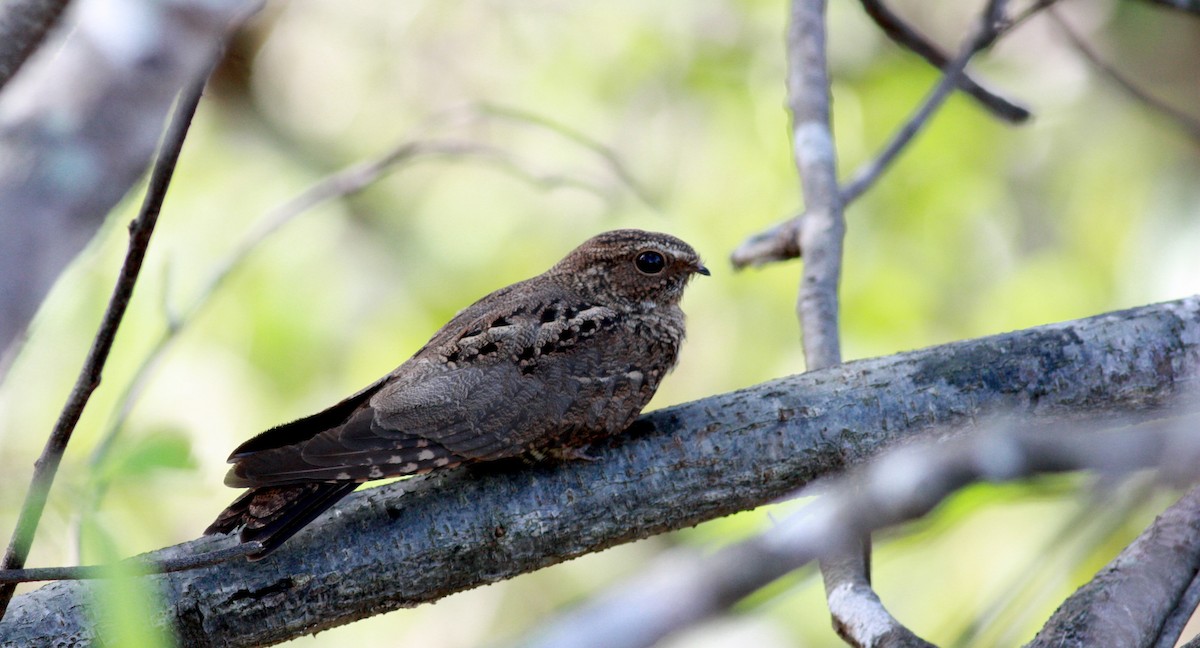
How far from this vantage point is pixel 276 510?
6.98 ft

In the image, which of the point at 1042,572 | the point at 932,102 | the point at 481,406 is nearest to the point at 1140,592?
the point at 1042,572

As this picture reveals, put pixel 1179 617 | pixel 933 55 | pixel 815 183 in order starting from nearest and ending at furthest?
pixel 1179 617, pixel 815 183, pixel 933 55

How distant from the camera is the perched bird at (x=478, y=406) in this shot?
7.05 ft

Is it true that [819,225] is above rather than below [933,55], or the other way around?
below

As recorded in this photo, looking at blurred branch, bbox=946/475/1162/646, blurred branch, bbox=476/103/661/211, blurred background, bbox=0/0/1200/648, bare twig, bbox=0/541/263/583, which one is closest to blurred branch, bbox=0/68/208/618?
bare twig, bbox=0/541/263/583

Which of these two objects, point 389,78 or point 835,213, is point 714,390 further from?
point 389,78

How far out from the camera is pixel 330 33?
5.98 m

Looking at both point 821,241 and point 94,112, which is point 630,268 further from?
point 94,112

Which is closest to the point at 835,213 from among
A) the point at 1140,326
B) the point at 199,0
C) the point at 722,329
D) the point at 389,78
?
the point at 1140,326

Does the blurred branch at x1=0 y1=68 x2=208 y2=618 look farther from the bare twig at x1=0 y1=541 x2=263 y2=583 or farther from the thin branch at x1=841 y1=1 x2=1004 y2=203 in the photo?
the thin branch at x1=841 y1=1 x2=1004 y2=203

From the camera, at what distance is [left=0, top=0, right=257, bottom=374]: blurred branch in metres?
3.15

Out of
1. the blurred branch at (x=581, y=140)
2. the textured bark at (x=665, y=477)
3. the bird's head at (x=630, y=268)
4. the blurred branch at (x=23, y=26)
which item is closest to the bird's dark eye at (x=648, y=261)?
the bird's head at (x=630, y=268)

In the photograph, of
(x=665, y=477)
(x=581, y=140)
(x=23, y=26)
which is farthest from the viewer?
(x=581, y=140)

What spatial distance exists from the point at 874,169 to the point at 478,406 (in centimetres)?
168
